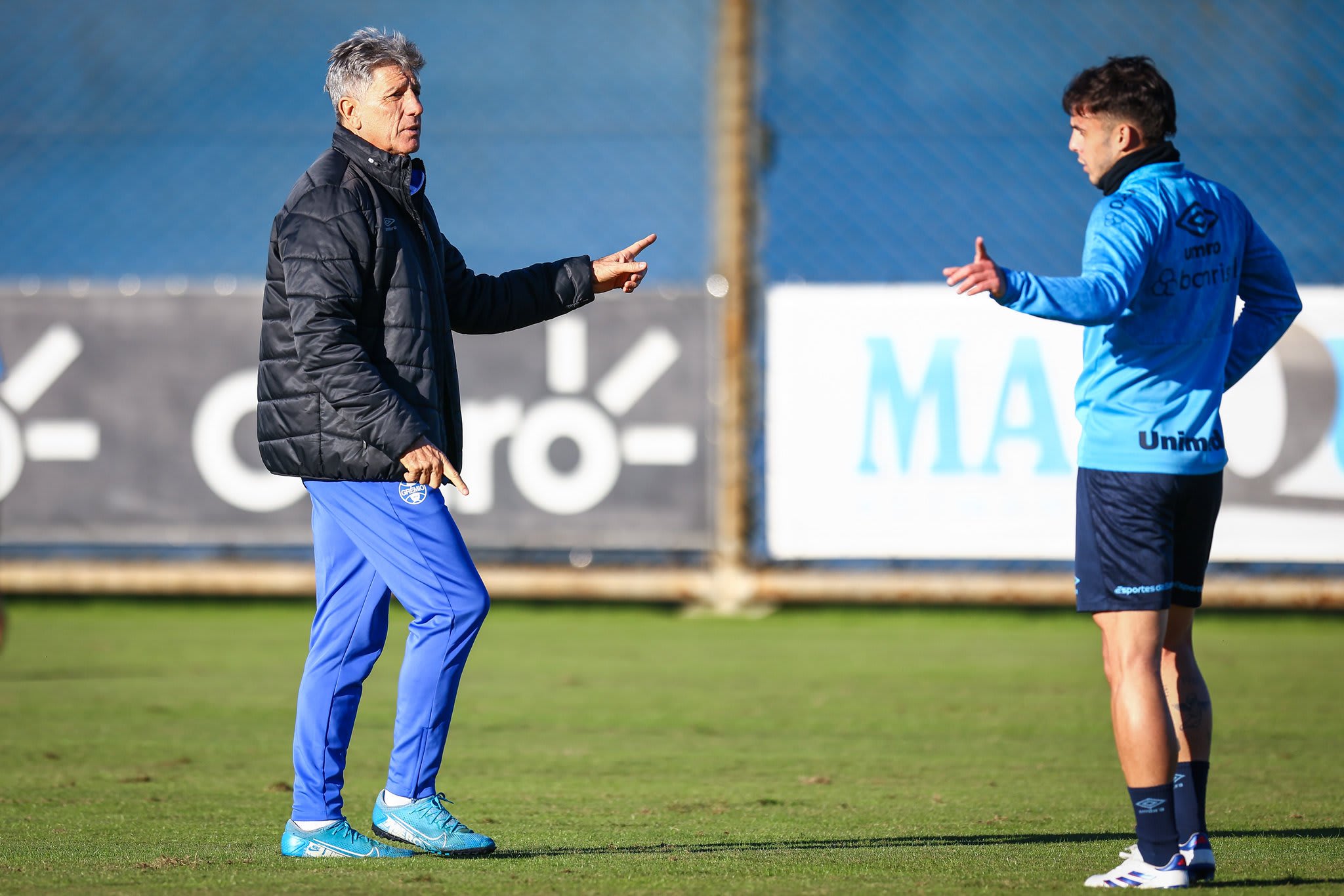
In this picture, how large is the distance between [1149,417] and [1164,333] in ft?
0.58

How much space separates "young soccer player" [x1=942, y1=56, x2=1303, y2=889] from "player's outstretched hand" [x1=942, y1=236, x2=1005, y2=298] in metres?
0.06

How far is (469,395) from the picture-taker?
9.60 metres

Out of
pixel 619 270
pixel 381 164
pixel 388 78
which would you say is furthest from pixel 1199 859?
pixel 388 78

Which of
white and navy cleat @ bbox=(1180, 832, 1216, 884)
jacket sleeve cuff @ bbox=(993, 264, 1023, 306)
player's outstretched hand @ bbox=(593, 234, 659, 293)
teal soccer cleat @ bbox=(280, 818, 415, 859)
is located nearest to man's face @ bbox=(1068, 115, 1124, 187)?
jacket sleeve cuff @ bbox=(993, 264, 1023, 306)

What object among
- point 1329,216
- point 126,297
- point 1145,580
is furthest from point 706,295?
point 1145,580

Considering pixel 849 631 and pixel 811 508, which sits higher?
pixel 811 508

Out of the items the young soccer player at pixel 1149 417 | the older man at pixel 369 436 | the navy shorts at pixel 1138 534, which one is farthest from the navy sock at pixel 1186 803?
the older man at pixel 369 436

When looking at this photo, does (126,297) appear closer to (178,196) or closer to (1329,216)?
(178,196)

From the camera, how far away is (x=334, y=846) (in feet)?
12.7

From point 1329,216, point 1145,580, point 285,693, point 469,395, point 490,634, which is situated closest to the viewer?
point 1145,580

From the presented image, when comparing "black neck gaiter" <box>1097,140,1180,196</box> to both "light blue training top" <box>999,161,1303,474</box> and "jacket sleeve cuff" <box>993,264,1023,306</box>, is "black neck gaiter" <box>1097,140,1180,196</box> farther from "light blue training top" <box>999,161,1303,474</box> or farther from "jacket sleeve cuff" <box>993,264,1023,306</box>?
"jacket sleeve cuff" <box>993,264,1023,306</box>

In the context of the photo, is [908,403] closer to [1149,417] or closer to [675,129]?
[675,129]

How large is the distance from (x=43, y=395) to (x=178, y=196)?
2178mm

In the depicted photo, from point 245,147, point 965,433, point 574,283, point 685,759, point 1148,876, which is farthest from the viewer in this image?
point 245,147
